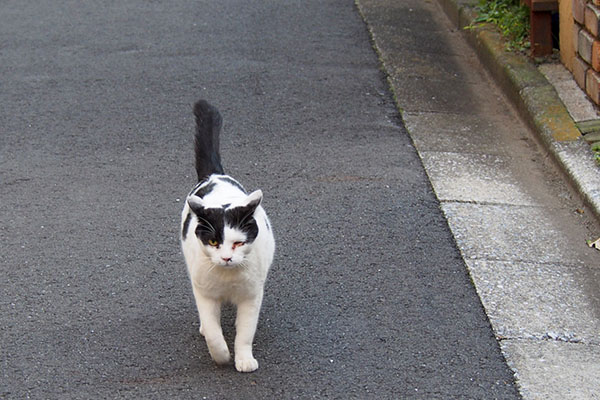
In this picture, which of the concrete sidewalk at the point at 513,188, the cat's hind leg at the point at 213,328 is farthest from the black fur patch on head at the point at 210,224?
the concrete sidewalk at the point at 513,188

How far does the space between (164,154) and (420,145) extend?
176 centimetres

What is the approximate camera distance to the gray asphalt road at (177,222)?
12.5 feet

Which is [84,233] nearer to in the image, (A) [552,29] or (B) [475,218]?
(B) [475,218]

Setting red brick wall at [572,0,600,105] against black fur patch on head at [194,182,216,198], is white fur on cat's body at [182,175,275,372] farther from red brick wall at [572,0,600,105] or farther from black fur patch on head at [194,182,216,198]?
red brick wall at [572,0,600,105]

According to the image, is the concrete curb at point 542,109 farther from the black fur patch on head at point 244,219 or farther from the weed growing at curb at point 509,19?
the black fur patch on head at point 244,219

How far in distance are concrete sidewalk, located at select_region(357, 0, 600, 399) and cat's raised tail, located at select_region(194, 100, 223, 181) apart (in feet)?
4.79

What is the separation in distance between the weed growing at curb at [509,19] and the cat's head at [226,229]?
15.3 feet

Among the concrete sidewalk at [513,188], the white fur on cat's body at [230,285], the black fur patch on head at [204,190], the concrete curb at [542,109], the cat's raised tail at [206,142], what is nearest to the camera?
the white fur on cat's body at [230,285]

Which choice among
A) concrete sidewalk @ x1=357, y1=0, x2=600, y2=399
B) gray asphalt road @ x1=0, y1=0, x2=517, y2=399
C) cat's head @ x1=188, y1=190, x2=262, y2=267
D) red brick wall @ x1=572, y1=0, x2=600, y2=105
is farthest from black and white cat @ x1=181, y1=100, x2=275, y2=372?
red brick wall @ x1=572, y1=0, x2=600, y2=105

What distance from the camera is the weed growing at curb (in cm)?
768

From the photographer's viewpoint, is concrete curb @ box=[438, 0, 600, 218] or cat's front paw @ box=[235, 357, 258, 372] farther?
concrete curb @ box=[438, 0, 600, 218]

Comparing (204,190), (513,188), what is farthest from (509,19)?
(204,190)

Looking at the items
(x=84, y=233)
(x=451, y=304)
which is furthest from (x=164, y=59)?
(x=451, y=304)

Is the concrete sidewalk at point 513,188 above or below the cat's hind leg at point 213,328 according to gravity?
below
